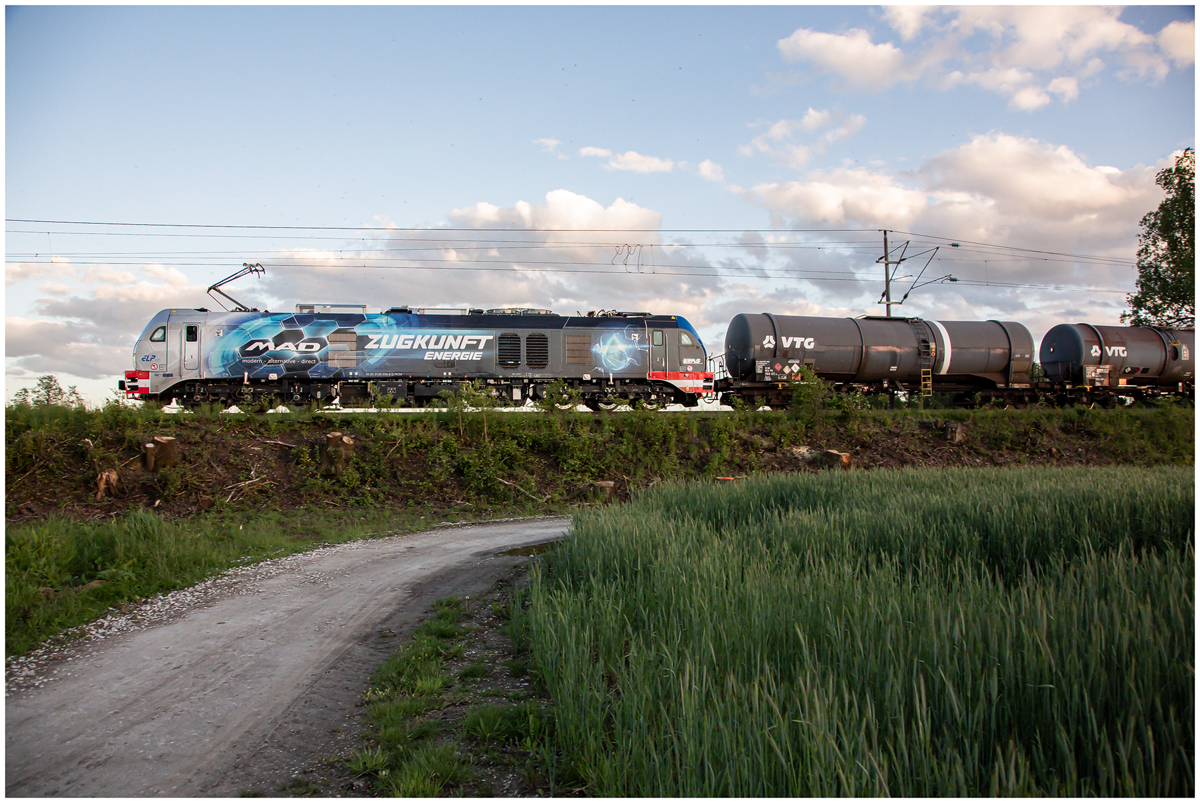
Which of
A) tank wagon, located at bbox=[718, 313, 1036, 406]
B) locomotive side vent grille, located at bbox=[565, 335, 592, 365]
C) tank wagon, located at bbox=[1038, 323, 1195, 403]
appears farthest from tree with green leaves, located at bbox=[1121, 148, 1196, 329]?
locomotive side vent grille, located at bbox=[565, 335, 592, 365]

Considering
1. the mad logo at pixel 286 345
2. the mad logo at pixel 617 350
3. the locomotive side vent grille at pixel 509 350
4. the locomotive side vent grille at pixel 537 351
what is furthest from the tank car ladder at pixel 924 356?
the mad logo at pixel 286 345

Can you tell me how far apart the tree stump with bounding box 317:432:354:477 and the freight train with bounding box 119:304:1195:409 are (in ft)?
15.8

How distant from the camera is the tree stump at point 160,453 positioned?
13.6m

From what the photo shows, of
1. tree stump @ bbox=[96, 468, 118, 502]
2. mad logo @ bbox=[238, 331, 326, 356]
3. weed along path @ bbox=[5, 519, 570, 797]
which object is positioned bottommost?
weed along path @ bbox=[5, 519, 570, 797]

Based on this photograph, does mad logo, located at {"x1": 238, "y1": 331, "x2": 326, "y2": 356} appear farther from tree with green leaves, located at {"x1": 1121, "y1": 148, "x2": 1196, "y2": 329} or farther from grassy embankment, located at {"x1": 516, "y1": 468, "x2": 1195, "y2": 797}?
tree with green leaves, located at {"x1": 1121, "y1": 148, "x2": 1196, "y2": 329}

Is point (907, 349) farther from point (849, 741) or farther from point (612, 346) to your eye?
point (849, 741)

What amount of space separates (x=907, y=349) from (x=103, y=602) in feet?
78.9

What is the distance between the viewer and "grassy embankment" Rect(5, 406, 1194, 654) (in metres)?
8.56

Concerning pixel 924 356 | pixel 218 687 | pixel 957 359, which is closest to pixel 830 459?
pixel 924 356

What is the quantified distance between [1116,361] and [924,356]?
341 inches

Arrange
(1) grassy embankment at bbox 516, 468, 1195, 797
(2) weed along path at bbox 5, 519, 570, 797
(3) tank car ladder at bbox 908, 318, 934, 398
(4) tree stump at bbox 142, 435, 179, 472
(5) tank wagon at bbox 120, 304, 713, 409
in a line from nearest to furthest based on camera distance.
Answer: (1) grassy embankment at bbox 516, 468, 1195, 797 → (2) weed along path at bbox 5, 519, 570, 797 → (4) tree stump at bbox 142, 435, 179, 472 → (5) tank wagon at bbox 120, 304, 713, 409 → (3) tank car ladder at bbox 908, 318, 934, 398

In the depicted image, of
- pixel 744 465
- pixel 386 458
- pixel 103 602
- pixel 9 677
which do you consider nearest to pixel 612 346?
pixel 744 465

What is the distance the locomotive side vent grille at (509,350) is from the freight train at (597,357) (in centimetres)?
4

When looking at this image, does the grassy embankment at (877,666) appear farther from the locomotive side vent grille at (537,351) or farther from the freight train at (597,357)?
the locomotive side vent grille at (537,351)
